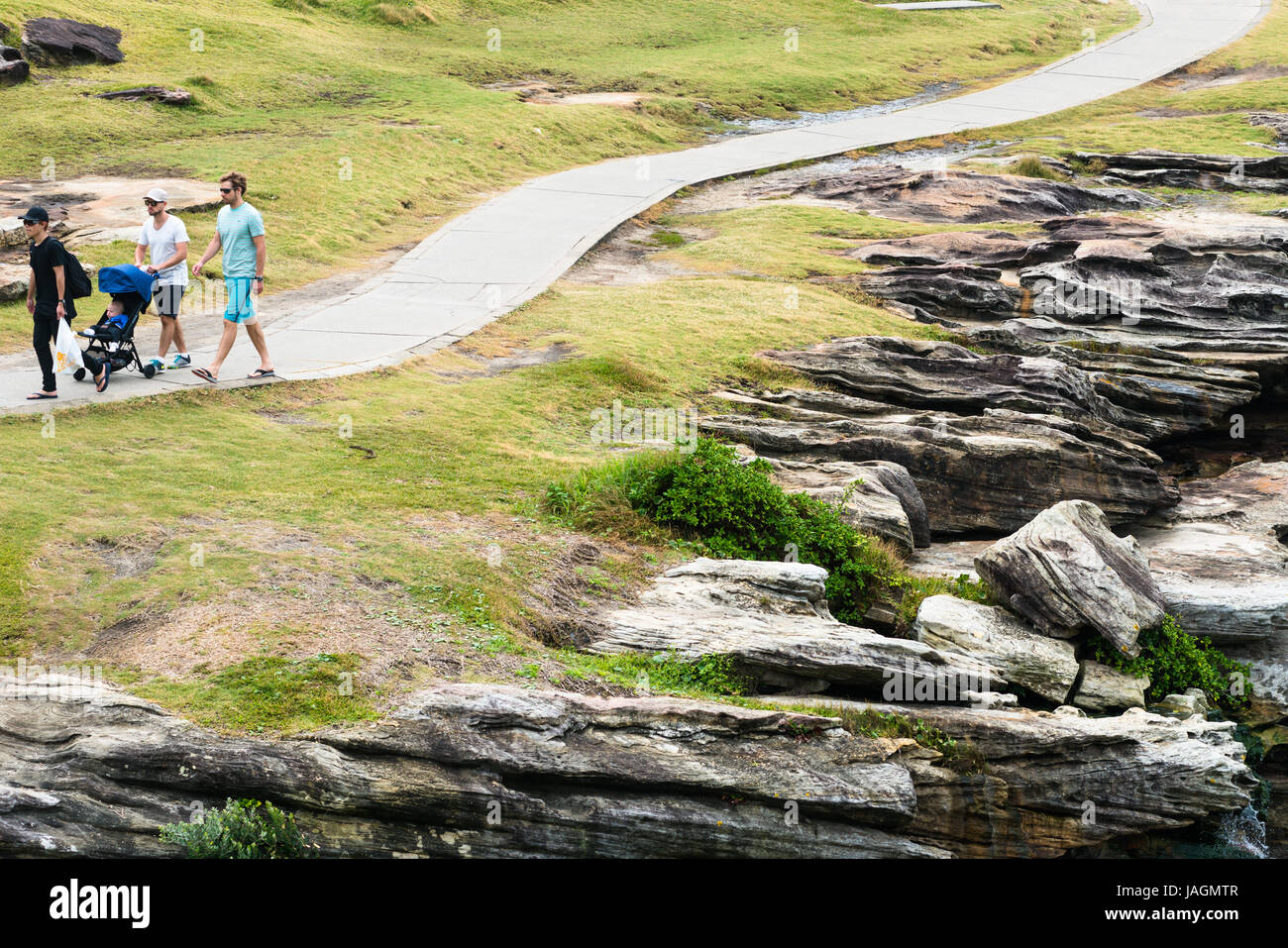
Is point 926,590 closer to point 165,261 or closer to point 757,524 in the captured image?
point 757,524

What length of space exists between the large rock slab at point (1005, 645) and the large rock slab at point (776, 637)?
0.89ft

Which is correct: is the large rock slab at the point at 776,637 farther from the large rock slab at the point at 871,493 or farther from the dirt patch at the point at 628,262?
the dirt patch at the point at 628,262

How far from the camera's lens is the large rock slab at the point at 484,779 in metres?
7.82

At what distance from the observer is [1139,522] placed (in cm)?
1750

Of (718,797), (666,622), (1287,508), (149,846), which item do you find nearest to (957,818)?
(718,797)

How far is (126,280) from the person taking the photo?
1461 centimetres

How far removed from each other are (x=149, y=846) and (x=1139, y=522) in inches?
574

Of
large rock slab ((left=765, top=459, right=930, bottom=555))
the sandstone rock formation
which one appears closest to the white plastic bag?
large rock slab ((left=765, top=459, right=930, bottom=555))

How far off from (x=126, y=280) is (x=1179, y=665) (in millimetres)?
13366

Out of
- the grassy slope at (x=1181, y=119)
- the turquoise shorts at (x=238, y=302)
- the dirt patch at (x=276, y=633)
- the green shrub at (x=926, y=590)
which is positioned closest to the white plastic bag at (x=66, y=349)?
the turquoise shorts at (x=238, y=302)

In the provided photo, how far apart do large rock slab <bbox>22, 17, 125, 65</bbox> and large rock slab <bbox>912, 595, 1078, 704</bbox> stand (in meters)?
29.6

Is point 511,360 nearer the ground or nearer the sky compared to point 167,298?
nearer the ground

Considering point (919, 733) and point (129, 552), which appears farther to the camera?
point (129, 552)

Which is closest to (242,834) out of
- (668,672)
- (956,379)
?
(668,672)
